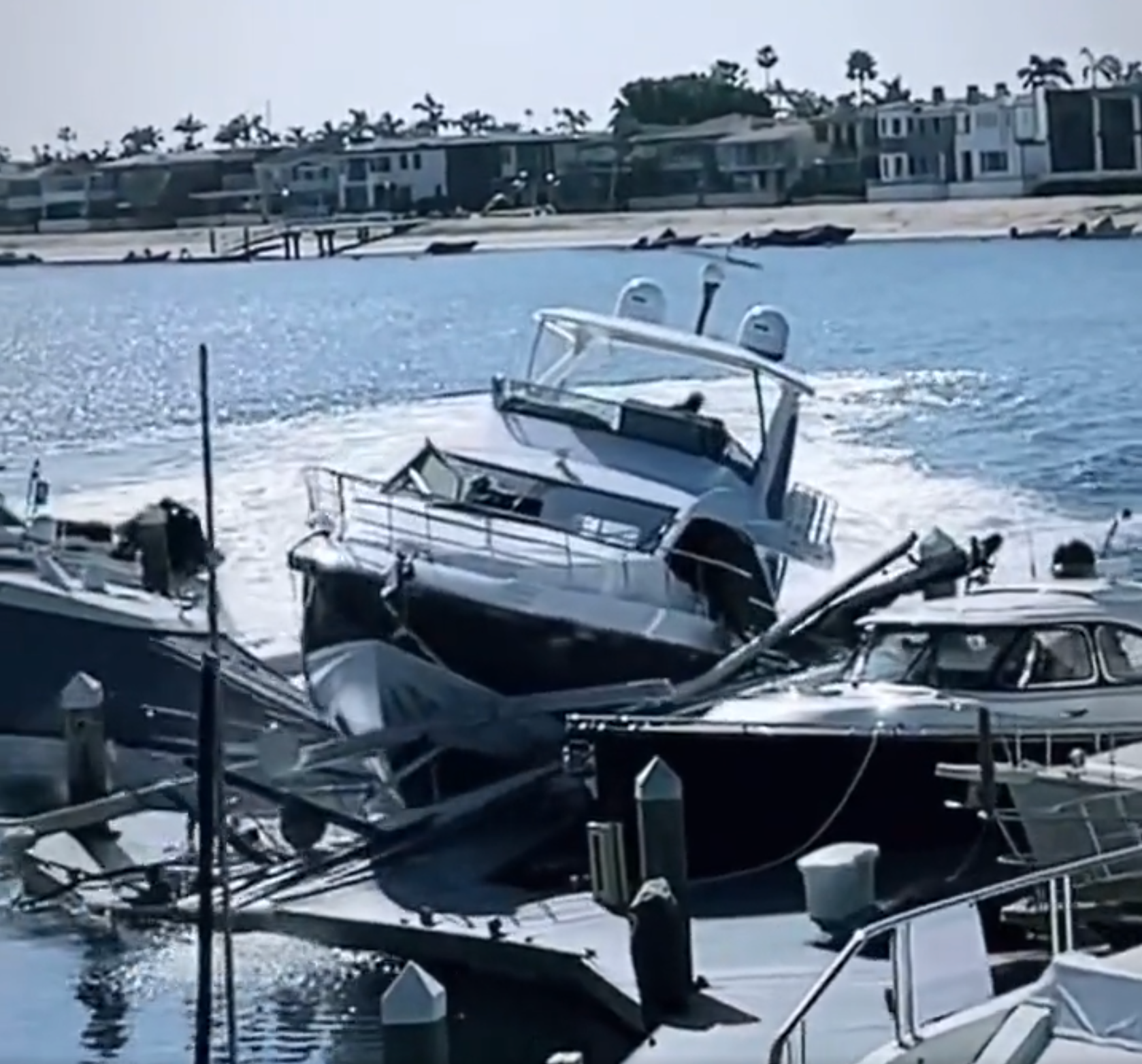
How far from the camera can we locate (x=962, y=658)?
4.91 m

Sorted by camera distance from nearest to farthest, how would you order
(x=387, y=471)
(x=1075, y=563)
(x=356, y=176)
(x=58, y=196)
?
1. (x=1075, y=563)
2. (x=387, y=471)
3. (x=58, y=196)
4. (x=356, y=176)

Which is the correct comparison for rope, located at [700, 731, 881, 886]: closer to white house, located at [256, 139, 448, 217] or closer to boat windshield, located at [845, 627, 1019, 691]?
boat windshield, located at [845, 627, 1019, 691]

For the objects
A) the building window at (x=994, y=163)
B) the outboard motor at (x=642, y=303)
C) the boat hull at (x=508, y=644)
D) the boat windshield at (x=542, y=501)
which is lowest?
the boat hull at (x=508, y=644)

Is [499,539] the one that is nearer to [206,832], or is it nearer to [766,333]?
[766,333]

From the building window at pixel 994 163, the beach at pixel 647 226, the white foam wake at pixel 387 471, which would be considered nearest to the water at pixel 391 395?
the white foam wake at pixel 387 471

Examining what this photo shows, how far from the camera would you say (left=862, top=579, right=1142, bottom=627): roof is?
15.9ft

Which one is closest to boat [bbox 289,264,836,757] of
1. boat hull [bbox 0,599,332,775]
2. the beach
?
boat hull [bbox 0,599,332,775]

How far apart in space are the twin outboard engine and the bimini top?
112 cm

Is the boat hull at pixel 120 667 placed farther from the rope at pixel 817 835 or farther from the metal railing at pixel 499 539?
the rope at pixel 817 835

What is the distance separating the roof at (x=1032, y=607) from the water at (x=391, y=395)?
1156 millimetres

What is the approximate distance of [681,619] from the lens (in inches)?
235

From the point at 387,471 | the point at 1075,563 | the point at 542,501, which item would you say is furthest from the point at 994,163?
the point at 542,501

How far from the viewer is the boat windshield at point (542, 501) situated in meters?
6.07

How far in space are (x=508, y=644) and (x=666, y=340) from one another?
1.42 meters
